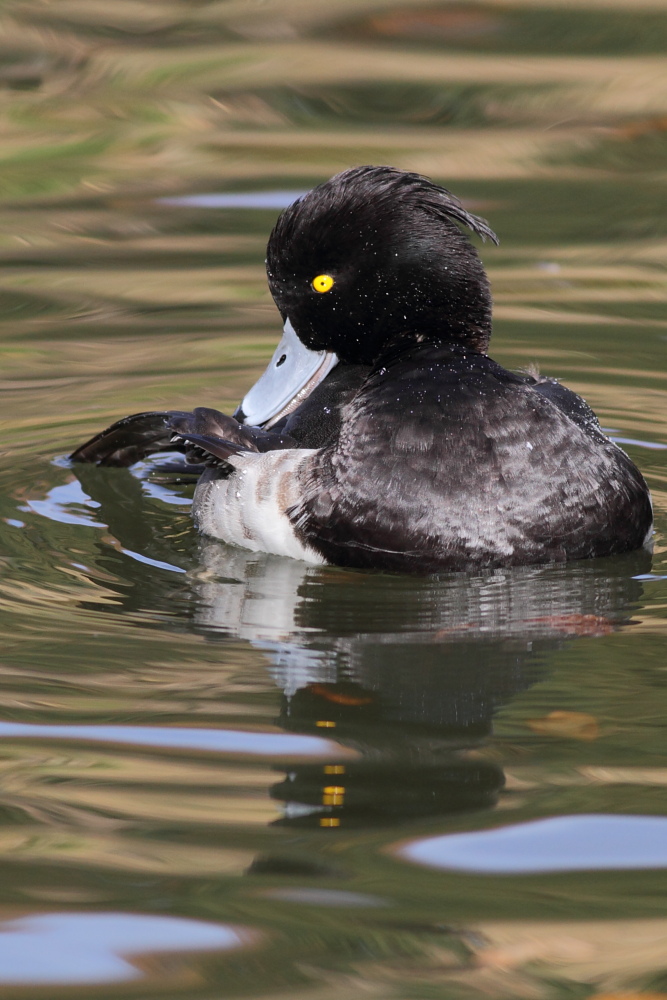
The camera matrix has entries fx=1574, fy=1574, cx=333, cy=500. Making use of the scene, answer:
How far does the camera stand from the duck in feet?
17.1

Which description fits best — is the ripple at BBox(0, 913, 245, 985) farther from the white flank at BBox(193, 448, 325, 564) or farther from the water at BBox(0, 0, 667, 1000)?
the white flank at BBox(193, 448, 325, 564)

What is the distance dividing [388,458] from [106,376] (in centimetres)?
325

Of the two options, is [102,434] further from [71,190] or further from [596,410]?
[71,190]

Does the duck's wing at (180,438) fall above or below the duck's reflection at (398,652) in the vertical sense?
above

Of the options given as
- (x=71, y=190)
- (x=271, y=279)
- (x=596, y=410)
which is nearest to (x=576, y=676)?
(x=271, y=279)

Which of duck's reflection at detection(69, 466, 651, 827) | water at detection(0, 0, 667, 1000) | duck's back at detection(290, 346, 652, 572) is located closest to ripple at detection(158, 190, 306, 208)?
water at detection(0, 0, 667, 1000)

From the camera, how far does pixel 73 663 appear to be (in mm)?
4629

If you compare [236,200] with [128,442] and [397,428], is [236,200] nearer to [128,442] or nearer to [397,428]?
[128,442]

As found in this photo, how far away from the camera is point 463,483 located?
5184 millimetres

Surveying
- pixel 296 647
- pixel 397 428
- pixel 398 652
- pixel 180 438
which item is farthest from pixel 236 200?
pixel 398 652

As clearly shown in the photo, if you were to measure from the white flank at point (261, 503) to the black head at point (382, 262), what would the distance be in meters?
0.59

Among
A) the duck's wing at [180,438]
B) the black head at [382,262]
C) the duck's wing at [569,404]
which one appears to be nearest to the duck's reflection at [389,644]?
the duck's wing at [180,438]

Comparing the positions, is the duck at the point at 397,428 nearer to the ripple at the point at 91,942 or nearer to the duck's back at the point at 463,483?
the duck's back at the point at 463,483

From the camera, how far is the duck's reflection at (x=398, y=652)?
3803 mm
